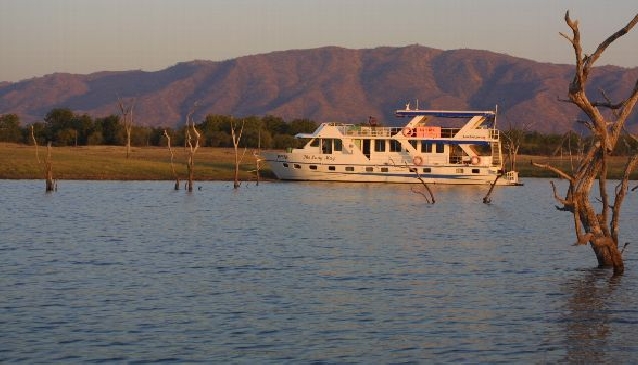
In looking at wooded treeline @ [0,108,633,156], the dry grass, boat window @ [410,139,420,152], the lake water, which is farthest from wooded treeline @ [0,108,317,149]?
the lake water

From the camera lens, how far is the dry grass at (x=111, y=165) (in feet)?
241

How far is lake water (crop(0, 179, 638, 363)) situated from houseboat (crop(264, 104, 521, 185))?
28580 millimetres

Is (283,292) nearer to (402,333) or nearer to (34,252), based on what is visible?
(402,333)

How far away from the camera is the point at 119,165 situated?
77.6 metres

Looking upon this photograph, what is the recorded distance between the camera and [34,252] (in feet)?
100

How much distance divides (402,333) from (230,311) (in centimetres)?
389

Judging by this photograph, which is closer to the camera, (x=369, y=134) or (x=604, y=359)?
(x=604, y=359)

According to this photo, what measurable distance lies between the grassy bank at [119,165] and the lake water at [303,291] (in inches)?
1070

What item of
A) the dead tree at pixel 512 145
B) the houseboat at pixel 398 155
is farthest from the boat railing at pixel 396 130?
the dead tree at pixel 512 145

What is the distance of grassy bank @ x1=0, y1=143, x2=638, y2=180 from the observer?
242ft

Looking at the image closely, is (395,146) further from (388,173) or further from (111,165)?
(111,165)

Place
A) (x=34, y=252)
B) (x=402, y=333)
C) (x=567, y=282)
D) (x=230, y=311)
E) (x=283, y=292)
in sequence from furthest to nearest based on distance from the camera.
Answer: (x=34, y=252) → (x=567, y=282) → (x=283, y=292) → (x=230, y=311) → (x=402, y=333)

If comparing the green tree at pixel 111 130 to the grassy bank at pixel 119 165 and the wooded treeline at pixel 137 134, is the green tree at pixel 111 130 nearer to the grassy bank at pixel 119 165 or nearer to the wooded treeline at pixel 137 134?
the wooded treeline at pixel 137 134

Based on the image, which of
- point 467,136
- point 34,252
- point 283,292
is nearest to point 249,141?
point 467,136
